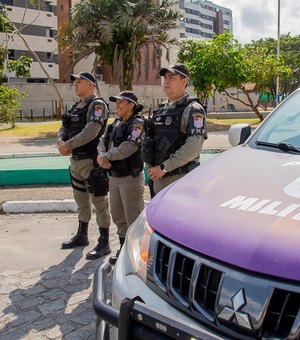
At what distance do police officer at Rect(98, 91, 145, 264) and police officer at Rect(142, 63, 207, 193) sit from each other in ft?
0.99

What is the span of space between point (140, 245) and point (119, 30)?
1919 centimetres

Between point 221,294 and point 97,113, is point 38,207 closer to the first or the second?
point 97,113

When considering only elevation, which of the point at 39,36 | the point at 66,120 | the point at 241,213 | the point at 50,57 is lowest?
the point at 241,213

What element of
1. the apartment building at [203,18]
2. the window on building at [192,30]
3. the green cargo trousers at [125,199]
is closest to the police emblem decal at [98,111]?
the green cargo trousers at [125,199]

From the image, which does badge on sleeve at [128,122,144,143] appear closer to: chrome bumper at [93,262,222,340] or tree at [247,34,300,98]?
chrome bumper at [93,262,222,340]

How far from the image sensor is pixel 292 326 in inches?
57.4

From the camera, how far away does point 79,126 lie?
4629 mm

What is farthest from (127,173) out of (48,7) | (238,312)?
(48,7)

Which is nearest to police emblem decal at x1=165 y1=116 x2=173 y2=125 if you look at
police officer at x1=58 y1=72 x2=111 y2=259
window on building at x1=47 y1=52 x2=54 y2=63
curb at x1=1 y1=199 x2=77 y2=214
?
police officer at x1=58 y1=72 x2=111 y2=259

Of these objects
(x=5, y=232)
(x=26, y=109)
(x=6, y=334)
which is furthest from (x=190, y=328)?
(x=26, y=109)

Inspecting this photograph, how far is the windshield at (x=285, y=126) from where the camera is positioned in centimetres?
276

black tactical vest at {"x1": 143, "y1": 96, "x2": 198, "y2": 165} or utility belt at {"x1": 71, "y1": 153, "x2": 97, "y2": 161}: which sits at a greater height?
black tactical vest at {"x1": 143, "y1": 96, "x2": 198, "y2": 165}

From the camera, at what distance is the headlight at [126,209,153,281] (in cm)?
201

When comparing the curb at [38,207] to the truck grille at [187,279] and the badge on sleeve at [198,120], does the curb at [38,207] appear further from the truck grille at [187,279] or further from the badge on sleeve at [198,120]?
the truck grille at [187,279]
